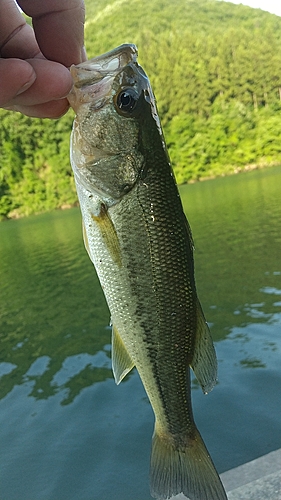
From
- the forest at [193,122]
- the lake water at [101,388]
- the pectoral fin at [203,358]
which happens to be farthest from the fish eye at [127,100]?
the forest at [193,122]

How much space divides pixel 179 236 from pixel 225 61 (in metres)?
74.0

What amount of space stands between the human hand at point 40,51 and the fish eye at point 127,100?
22 cm

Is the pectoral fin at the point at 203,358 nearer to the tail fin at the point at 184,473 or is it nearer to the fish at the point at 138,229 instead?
the fish at the point at 138,229

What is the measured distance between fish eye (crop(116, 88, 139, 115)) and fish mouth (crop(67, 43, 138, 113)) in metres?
0.06

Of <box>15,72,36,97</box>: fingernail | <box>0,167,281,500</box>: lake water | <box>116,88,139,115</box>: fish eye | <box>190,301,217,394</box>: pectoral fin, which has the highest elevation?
<box>15,72,36,97</box>: fingernail

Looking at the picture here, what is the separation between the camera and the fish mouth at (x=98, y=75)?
83.2 inches

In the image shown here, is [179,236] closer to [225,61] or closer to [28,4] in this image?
[28,4]

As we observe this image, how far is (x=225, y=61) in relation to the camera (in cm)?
7062

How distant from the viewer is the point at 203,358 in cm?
231

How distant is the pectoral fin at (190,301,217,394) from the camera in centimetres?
227

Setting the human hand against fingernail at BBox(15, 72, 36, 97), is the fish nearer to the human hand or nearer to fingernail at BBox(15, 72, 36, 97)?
the human hand

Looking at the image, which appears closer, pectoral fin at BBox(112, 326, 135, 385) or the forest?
pectoral fin at BBox(112, 326, 135, 385)

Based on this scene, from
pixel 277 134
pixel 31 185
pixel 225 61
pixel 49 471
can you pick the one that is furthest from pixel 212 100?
pixel 49 471

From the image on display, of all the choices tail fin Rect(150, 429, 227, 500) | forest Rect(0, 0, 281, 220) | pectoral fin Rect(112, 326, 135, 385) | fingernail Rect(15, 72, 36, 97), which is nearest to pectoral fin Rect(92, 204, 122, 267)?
pectoral fin Rect(112, 326, 135, 385)
